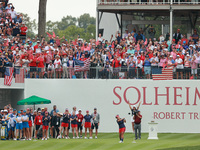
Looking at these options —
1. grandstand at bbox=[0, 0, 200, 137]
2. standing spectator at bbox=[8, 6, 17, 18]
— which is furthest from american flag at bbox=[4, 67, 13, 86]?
standing spectator at bbox=[8, 6, 17, 18]

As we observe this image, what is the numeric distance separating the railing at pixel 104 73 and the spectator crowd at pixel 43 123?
9.72 feet

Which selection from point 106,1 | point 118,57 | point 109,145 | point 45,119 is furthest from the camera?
point 106,1

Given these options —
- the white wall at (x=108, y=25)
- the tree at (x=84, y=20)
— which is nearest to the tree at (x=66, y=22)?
the tree at (x=84, y=20)


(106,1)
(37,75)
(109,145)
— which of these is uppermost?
(106,1)

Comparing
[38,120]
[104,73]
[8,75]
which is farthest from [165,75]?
[8,75]

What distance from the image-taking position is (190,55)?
36906 millimetres

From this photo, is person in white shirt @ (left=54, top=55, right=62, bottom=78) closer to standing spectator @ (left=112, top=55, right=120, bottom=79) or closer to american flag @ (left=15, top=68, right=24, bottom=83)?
american flag @ (left=15, top=68, right=24, bottom=83)

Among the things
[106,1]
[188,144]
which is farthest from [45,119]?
[106,1]

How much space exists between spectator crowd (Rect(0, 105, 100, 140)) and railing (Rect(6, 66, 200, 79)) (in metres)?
2.96

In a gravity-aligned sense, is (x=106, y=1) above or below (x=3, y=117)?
above

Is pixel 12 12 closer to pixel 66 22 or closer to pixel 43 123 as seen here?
pixel 43 123

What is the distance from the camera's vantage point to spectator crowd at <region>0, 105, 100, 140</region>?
1330 inches

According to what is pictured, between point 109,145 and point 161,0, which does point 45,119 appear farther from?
point 161,0

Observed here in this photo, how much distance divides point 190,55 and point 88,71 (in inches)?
245
